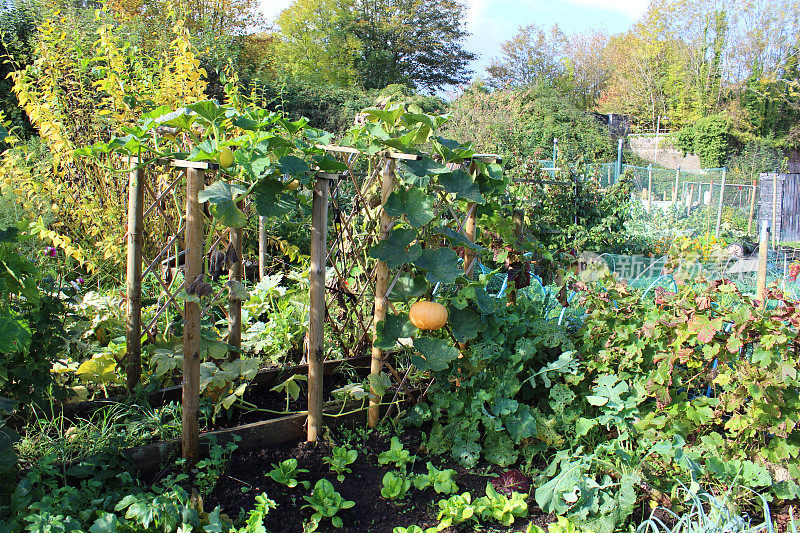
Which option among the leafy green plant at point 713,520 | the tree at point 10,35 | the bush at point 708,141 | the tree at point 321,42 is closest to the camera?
the leafy green plant at point 713,520

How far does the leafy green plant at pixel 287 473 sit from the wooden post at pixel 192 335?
296 millimetres

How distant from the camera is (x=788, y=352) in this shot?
2.08 metres

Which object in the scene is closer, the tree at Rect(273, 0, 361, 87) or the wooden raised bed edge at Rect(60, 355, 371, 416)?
the wooden raised bed edge at Rect(60, 355, 371, 416)

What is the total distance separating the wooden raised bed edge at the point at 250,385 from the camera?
225cm

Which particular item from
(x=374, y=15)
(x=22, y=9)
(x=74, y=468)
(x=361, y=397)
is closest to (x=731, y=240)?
(x=361, y=397)

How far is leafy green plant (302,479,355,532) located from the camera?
1816 millimetres

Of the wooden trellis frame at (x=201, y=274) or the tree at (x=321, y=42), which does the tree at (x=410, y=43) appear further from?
the wooden trellis frame at (x=201, y=274)

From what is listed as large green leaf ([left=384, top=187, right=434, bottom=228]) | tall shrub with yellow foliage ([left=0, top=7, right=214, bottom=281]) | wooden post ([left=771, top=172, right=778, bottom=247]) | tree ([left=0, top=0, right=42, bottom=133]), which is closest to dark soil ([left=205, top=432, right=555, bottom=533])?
large green leaf ([left=384, top=187, right=434, bottom=228])

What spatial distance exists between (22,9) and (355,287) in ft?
30.6

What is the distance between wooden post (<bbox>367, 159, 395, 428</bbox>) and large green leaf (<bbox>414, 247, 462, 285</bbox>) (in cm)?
19

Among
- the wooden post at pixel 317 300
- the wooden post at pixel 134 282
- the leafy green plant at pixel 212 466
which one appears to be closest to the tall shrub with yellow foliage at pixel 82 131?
the wooden post at pixel 134 282

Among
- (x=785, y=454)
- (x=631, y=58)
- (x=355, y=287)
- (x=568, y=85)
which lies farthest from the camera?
(x=568, y=85)

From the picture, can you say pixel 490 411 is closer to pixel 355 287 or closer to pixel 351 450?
pixel 351 450

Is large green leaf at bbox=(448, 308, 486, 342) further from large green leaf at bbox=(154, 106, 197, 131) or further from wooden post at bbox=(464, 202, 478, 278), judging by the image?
large green leaf at bbox=(154, 106, 197, 131)
